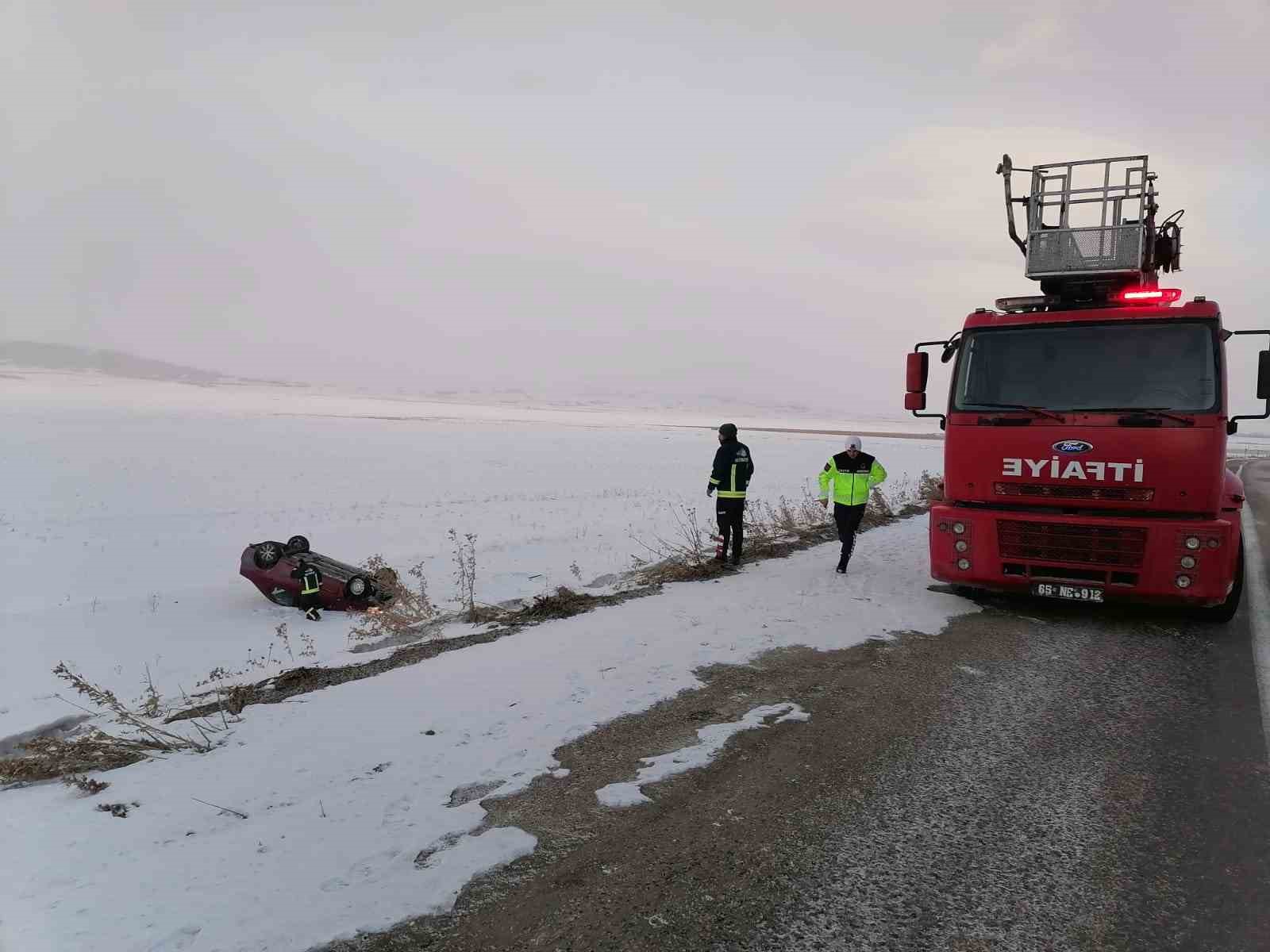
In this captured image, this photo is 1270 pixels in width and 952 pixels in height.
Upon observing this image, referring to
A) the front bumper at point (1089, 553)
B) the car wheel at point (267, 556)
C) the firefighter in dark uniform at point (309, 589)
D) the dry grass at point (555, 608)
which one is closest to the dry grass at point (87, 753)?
the dry grass at point (555, 608)

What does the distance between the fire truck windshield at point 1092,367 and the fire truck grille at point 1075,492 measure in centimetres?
74

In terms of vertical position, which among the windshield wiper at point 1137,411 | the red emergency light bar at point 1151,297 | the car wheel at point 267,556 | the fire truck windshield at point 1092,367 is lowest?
the car wheel at point 267,556

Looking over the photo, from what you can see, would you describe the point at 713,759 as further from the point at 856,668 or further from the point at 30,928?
the point at 30,928

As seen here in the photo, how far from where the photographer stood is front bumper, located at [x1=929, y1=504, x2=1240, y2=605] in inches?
Answer: 238

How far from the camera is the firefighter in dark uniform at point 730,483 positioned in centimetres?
912

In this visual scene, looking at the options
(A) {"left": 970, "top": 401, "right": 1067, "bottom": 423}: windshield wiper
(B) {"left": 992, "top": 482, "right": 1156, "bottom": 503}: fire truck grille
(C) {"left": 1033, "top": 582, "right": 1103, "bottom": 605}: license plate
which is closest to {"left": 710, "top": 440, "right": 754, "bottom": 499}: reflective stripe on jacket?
(A) {"left": 970, "top": 401, "right": 1067, "bottom": 423}: windshield wiper

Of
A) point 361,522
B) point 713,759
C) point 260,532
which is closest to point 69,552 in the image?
point 260,532

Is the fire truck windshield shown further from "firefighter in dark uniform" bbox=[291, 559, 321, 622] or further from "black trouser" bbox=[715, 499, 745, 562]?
"firefighter in dark uniform" bbox=[291, 559, 321, 622]

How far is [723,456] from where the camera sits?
30.2 ft

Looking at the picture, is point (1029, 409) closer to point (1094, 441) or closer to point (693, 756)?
point (1094, 441)

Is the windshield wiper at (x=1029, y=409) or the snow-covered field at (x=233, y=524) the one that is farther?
the snow-covered field at (x=233, y=524)

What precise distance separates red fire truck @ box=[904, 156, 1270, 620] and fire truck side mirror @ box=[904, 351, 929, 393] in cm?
28

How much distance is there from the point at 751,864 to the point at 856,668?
2773 mm

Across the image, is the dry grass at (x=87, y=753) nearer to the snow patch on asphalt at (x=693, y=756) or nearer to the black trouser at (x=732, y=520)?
the snow patch on asphalt at (x=693, y=756)
